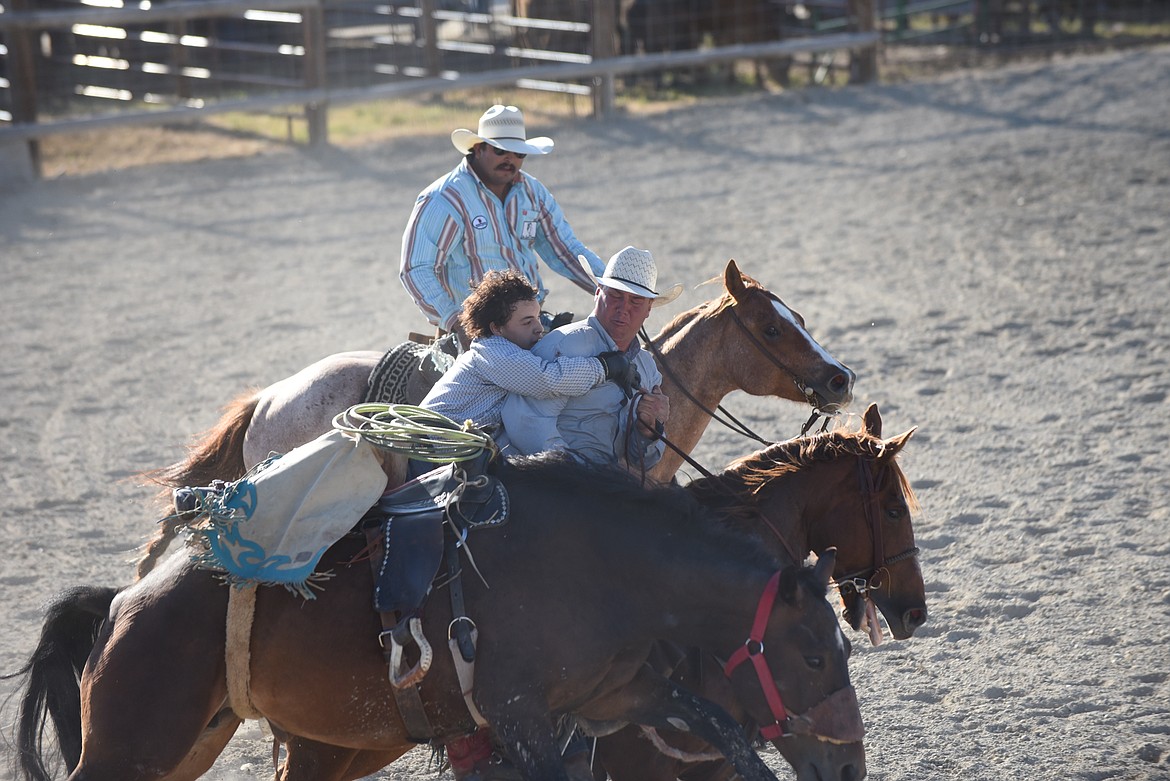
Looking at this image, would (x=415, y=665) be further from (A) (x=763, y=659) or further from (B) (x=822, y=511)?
(B) (x=822, y=511)

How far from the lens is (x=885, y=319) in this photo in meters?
8.51

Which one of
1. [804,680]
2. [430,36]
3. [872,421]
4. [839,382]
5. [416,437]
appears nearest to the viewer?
[804,680]

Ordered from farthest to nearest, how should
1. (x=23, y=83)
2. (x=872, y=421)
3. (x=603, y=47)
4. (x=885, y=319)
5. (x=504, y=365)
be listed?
(x=603, y=47)
(x=23, y=83)
(x=885, y=319)
(x=872, y=421)
(x=504, y=365)

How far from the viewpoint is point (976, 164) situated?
1194 centimetres

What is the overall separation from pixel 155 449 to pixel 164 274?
12.1 feet

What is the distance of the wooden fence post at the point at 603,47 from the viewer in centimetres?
1427

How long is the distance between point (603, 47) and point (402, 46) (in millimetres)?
3193

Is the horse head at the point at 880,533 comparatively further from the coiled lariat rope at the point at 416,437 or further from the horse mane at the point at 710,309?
the coiled lariat rope at the point at 416,437

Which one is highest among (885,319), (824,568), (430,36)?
(430,36)

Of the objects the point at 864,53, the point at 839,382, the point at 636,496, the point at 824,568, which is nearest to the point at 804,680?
the point at 824,568

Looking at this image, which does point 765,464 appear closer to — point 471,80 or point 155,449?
point 155,449

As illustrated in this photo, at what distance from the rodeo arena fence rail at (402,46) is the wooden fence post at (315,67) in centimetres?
2

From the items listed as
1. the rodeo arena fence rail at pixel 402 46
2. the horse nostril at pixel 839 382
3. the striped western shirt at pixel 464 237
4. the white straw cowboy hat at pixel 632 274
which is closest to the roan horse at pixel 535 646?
the white straw cowboy hat at pixel 632 274

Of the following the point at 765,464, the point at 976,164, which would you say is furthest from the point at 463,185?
the point at 976,164
